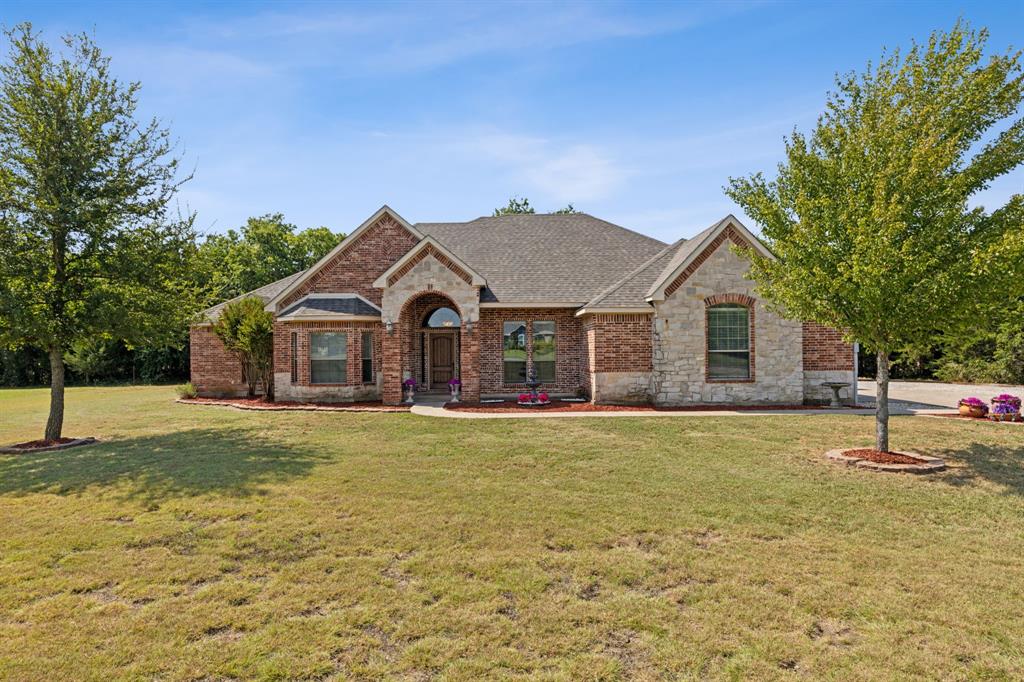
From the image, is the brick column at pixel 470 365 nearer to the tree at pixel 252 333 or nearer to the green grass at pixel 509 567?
the tree at pixel 252 333

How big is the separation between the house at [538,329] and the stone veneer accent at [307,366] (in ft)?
0.12

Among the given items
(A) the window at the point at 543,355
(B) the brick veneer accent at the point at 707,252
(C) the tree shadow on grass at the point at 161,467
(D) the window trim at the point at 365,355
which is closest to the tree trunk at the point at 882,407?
(B) the brick veneer accent at the point at 707,252

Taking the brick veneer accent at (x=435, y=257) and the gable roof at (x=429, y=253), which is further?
the brick veneer accent at (x=435, y=257)

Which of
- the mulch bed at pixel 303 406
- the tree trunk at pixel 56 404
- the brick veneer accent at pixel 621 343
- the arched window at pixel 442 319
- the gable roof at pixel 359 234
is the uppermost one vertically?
the gable roof at pixel 359 234

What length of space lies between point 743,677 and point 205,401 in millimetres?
20778

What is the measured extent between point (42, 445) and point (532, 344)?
13.8 m

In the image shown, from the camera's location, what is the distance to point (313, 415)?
627 inches

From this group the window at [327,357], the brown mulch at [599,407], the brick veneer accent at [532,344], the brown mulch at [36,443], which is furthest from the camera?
the brick veneer accent at [532,344]

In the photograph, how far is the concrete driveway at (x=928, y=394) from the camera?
17.7 meters

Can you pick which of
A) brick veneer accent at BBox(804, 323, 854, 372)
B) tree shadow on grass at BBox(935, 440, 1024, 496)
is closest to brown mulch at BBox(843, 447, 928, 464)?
tree shadow on grass at BBox(935, 440, 1024, 496)

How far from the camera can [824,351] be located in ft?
57.7

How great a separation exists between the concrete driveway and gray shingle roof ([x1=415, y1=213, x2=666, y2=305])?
32.5ft

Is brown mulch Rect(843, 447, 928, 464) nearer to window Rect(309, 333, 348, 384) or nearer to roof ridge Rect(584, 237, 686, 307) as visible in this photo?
roof ridge Rect(584, 237, 686, 307)

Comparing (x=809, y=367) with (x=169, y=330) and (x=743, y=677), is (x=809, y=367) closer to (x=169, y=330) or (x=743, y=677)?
(x=743, y=677)
